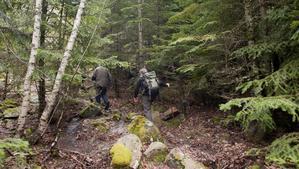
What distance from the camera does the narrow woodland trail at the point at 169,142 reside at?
Result: 31.2 ft

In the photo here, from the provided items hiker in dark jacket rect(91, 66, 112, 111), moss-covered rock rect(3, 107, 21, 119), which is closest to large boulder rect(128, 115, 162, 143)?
hiker in dark jacket rect(91, 66, 112, 111)

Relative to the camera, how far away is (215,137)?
497 inches

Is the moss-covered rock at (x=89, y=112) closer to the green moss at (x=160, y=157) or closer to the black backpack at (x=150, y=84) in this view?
the black backpack at (x=150, y=84)

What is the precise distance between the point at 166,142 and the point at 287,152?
505 cm

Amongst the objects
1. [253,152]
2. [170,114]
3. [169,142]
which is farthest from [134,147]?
[170,114]

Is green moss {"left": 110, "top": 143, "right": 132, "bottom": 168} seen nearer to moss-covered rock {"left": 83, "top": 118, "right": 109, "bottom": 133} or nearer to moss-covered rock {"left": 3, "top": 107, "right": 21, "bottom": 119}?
moss-covered rock {"left": 83, "top": 118, "right": 109, "bottom": 133}

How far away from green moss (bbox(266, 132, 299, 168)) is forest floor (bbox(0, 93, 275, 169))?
111 cm

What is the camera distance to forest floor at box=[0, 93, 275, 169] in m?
9.47

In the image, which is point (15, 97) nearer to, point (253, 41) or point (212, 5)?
point (212, 5)

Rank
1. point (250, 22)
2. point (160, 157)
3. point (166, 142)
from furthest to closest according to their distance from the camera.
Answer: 1. point (166, 142)
2. point (250, 22)
3. point (160, 157)

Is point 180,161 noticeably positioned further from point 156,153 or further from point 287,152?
point 287,152

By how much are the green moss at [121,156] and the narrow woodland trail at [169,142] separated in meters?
0.41

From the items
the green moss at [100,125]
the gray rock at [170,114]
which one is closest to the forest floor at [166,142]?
the green moss at [100,125]

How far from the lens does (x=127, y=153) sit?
30.3 ft
